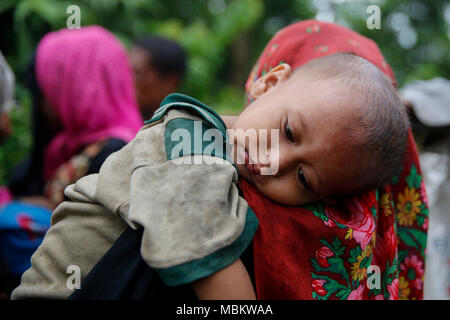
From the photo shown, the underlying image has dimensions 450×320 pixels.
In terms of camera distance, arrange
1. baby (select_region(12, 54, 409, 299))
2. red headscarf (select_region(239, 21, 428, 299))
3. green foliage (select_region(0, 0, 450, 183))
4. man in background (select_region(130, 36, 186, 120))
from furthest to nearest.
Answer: green foliage (select_region(0, 0, 450, 183)) → man in background (select_region(130, 36, 186, 120)) → red headscarf (select_region(239, 21, 428, 299)) → baby (select_region(12, 54, 409, 299))

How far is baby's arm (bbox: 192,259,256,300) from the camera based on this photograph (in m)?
0.88

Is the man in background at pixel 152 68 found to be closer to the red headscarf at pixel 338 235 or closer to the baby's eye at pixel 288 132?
the red headscarf at pixel 338 235

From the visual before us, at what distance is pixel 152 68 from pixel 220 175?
3.64 m

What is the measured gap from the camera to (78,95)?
7.96ft

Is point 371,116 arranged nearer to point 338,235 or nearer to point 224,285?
point 338,235

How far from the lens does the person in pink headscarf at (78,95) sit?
2404 millimetres

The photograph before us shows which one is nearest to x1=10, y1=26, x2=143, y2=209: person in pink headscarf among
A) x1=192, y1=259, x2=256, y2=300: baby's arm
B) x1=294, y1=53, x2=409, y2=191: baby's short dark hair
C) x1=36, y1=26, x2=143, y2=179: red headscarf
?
x1=36, y1=26, x2=143, y2=179: red headscarf

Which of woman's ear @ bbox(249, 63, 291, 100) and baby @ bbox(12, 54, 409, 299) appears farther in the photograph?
woman's ear @ bbox(249, 63, 291, 100)

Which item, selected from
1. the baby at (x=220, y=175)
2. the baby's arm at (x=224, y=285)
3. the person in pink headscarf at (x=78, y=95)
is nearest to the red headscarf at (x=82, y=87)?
the person in pink headscarf at (x=78, y=95)

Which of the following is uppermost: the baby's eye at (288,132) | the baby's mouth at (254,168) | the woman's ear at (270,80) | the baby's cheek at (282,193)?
the woman's ear at (270,80)

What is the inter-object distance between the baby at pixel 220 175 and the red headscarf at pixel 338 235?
0.08 metres

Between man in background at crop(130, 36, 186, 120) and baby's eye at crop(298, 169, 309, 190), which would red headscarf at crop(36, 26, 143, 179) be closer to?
baby's eye at crop(298, 169, 309, 190)

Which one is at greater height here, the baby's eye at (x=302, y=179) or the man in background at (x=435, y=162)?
the baby's eye at (x=302, y=179)

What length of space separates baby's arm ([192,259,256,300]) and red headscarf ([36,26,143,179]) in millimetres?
1590
